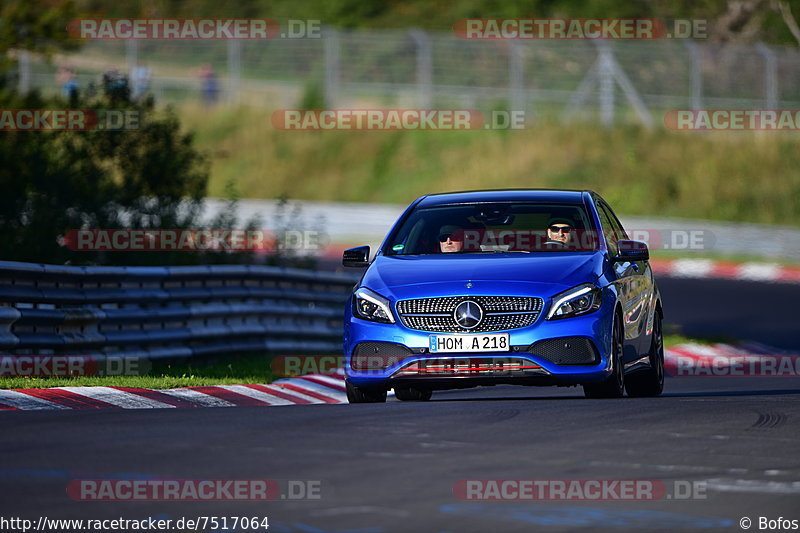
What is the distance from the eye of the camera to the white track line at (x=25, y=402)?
11352 millimetres

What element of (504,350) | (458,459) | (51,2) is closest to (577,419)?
(504,350)

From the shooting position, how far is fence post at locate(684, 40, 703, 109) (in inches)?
1597

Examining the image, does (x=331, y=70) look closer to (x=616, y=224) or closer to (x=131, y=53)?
(x=131, y=53)

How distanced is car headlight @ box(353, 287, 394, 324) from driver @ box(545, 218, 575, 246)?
1584mm

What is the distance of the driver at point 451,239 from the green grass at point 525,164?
25.9 metres

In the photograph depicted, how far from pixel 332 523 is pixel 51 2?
62658 millimetres

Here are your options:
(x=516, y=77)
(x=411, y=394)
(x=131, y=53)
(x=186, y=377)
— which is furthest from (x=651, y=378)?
(x=131, y=53)

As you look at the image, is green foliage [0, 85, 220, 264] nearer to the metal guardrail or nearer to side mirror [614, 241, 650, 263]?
the metal guardrail

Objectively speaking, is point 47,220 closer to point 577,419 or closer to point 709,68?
point 577,419

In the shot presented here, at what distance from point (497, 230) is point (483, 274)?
1.07 meters

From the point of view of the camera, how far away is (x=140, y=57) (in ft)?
151

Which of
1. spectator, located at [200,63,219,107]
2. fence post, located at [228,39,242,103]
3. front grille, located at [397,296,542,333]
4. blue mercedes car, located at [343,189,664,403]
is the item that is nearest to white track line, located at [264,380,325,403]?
blue mercedes car, located at [343,189,664,403]

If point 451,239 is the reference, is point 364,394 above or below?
below

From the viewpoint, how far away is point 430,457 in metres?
8.44
